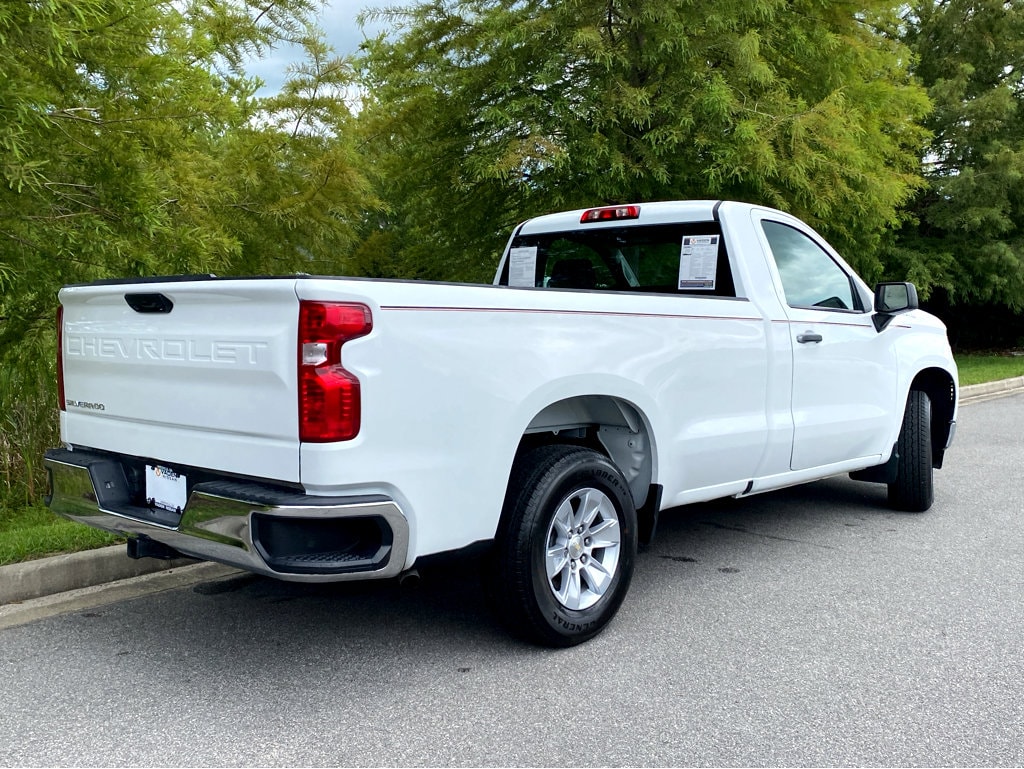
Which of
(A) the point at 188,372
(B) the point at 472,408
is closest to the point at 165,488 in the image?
(A) the point at 188,372

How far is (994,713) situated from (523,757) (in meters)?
1.67

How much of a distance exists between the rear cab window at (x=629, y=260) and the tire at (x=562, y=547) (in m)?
1.39

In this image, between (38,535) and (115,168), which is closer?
(38,535)

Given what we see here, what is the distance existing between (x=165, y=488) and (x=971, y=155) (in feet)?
70.5

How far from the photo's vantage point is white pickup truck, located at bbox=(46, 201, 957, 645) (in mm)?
3207

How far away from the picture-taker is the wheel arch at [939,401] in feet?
21.8

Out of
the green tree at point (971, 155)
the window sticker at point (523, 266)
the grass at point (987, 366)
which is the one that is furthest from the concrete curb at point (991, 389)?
the window sticker at point (523, 266)

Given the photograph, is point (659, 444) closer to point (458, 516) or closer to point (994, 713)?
point (458, 516)

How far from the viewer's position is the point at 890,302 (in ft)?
19.3

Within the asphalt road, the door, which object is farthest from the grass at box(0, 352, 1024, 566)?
the door

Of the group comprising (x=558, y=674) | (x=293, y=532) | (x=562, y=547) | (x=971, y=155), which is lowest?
(x=558, y=674)

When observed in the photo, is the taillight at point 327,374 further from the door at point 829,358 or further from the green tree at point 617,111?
the green tree at point 617,111

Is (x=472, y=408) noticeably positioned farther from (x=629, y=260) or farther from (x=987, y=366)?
(x=987, y=366)

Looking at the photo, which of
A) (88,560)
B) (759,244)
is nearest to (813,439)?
(759,244)
